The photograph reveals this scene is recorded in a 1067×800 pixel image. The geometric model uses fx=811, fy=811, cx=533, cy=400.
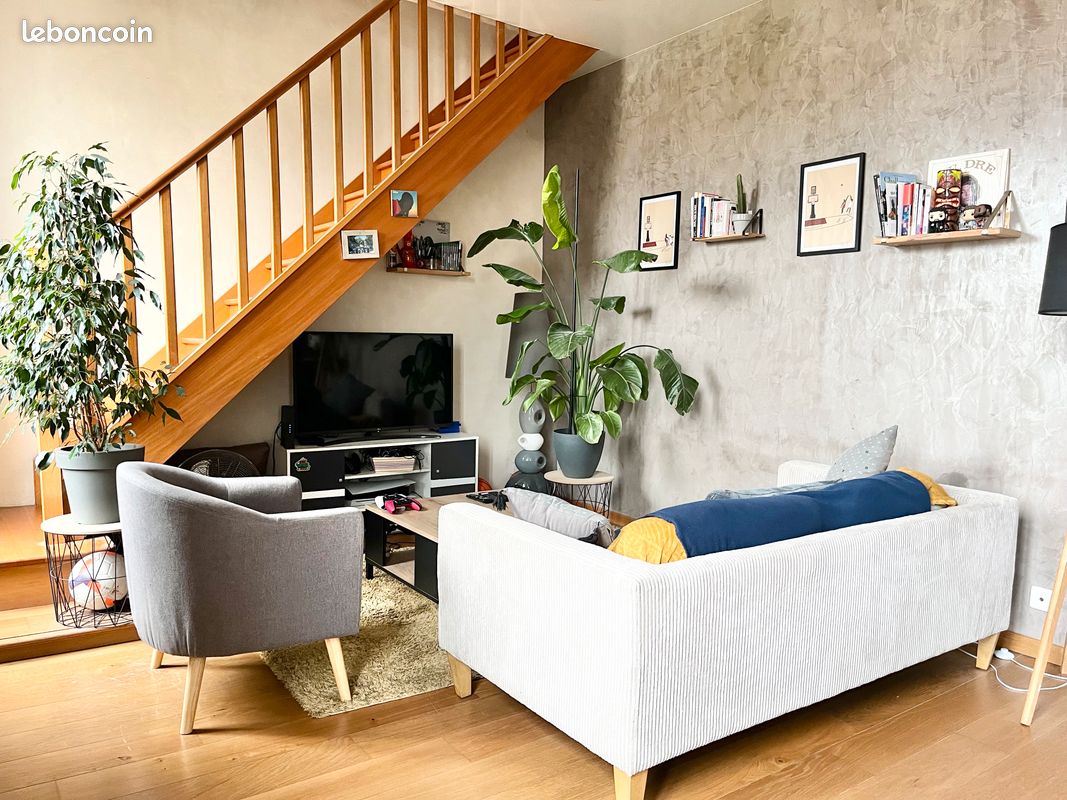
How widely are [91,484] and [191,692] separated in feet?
3.54

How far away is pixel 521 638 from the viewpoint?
2287 millimetres

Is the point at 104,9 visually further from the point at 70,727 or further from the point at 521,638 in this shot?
the point at 521,638

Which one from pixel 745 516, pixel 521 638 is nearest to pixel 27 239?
pixel 521 638

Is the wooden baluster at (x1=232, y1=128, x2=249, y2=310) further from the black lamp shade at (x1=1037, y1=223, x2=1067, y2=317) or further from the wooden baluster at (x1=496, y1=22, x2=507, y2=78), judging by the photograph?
the black lamp shade at (x1=1037, y1=223, x2=1067, y2=317)

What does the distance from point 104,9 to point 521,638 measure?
4.01 meters

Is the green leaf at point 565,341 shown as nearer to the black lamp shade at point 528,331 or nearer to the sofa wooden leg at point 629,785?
the black lamp shade at point 528,331

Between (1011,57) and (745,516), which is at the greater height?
(1011,57)

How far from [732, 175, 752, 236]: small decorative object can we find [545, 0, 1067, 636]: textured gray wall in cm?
10

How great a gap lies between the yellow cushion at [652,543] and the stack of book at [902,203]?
1.98 metres

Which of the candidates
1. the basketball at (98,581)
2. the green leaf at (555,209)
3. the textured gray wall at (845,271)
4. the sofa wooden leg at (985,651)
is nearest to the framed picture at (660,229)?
the textured gray wall at (845,271)

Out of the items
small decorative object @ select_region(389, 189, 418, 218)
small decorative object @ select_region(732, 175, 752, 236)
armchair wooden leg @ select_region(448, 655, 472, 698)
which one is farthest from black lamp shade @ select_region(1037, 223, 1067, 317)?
small decorative object @ select_region(389, 189, 418, 218)

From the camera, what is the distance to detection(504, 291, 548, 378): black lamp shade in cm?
509

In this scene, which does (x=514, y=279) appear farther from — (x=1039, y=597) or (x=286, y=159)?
(x=1039, y=597)

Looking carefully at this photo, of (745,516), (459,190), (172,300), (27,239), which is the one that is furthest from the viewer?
(459,190)
